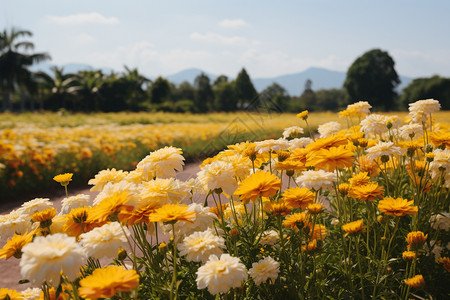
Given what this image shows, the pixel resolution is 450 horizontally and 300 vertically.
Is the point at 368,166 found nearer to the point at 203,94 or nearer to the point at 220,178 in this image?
the point at 220,178

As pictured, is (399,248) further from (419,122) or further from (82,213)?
(82,213)

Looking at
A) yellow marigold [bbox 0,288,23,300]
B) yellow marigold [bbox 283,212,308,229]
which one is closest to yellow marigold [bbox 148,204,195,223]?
yellow marigold [bbox 283,212,308,229]

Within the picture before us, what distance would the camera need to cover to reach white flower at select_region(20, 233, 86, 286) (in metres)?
0.85

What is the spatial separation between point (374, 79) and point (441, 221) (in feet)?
117

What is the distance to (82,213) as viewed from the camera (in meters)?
1.22

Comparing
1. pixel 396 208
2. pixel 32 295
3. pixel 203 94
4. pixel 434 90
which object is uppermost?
pixel 203 94

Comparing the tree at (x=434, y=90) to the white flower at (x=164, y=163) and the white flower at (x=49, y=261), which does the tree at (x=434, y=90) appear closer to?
the white flower at (x=164, y=163)

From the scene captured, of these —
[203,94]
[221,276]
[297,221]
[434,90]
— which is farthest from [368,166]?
[434,90]

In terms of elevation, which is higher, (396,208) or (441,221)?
(396,208)

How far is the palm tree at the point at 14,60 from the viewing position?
3122 centimetres

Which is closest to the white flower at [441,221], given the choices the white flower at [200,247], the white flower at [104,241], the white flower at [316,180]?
the white flower at [316,180]

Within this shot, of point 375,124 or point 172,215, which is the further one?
point 375,124

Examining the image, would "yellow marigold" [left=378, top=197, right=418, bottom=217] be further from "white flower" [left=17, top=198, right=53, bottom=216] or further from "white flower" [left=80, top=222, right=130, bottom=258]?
"white flower" [left=17, top=198, right=53, bottom=216]

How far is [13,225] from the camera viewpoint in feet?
4.72
